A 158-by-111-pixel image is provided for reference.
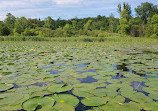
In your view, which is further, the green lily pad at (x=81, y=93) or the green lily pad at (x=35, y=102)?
the green lily pad at (x=81, y=93)

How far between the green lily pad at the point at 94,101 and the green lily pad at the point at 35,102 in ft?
1.26

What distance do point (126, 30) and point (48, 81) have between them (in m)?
31.3

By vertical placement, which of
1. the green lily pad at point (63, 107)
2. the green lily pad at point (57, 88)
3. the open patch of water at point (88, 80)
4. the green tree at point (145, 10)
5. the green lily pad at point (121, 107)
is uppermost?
the green tree at point (145, 10)

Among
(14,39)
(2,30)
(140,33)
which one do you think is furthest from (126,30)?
(2,30)

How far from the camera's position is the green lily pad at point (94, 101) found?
4.94 feet

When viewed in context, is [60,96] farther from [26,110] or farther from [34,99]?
[26,110]

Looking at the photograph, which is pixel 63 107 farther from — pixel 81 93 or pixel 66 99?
pixel 81 93

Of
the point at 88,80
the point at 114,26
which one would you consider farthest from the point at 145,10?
the point at 88,80

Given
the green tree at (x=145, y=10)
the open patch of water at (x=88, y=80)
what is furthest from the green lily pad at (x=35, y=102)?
the green tree at (x=145, y=10)

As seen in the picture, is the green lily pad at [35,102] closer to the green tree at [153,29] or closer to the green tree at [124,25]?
the green tree at [153,29]

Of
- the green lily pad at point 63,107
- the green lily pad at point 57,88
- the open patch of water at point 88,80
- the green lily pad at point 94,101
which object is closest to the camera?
the green lily pad at point 63,107

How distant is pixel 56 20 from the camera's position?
5538 cm

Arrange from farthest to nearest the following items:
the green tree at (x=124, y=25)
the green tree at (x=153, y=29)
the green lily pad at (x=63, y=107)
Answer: the green tree at (x=124, y=25) < the green tree at (x=153, y=29) < the green lily pad at (x=63, y=107)

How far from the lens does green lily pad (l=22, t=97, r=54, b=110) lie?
1414mm
